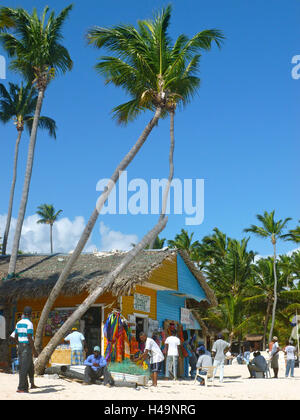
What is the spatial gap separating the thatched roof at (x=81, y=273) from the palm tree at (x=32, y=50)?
0.97 meters

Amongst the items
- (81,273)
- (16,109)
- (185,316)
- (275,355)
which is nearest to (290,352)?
(275,355)

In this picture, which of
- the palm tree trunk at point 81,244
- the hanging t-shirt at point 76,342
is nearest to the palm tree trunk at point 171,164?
the palm tree trunk at point 81,244

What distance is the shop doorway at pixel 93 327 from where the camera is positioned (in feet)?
52.0

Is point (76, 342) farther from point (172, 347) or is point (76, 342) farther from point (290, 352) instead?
point (290, 352)

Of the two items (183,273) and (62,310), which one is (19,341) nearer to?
(62,310)

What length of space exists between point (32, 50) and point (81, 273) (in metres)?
7.23

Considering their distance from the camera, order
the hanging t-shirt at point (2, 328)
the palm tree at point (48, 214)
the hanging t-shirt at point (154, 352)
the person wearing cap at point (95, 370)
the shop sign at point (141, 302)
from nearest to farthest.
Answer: the person wearing cap at point (95, 370) → the hanging t-shirt at point (154, 352) → the hanging t-shirt at point (2, 328) → the shop sign at point (141, 302) → the palm tree at point (48, 214)

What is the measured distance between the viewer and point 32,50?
1650 centimetres

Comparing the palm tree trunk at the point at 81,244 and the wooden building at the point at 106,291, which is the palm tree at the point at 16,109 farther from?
the palm tree trunk at the point at 81,244

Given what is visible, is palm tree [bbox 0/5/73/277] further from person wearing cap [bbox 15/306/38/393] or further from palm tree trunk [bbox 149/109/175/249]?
person wearing cap [bbox 15/306/38/393]

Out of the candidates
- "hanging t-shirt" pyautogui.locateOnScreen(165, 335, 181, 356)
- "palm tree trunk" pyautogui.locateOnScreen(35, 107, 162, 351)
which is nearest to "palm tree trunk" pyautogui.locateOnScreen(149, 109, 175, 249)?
"palm tree trunk" pyautogui.locateOnScreen(35, 107, 162, 351)

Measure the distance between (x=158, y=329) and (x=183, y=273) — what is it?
8.18 ft
